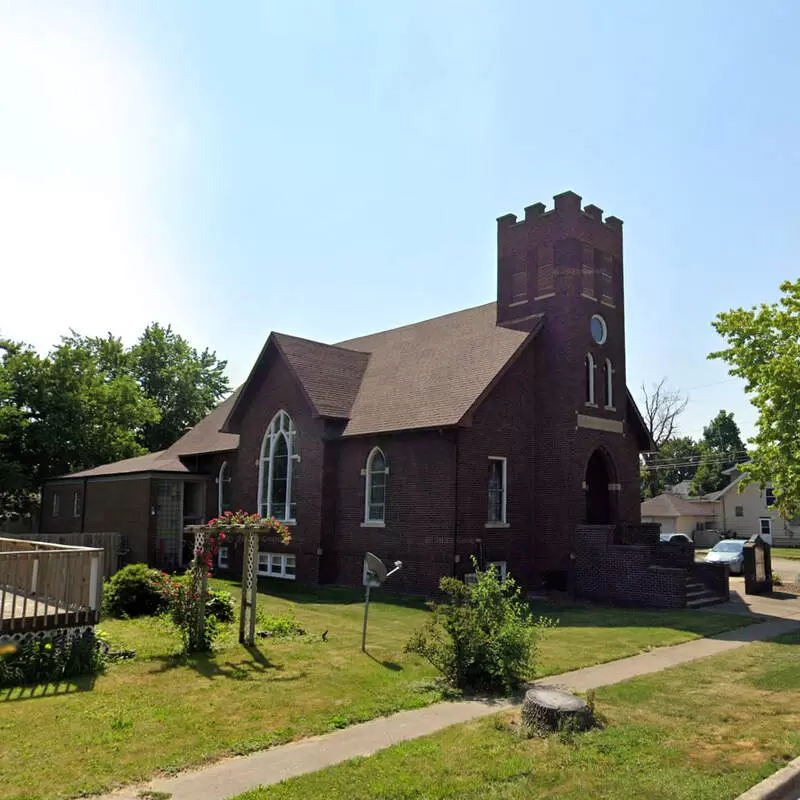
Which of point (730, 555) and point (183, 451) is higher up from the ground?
point (183, 451)

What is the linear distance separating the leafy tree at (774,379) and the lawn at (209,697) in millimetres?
9886

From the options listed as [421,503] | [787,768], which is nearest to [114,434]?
[421,503]

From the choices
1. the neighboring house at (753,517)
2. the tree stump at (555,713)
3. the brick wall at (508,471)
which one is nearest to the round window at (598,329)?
the brick wall at (508,471)

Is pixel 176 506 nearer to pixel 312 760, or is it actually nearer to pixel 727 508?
pixel 312 760

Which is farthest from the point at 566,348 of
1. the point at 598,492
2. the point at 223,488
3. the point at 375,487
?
the point at 223,488

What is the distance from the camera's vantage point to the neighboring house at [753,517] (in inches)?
2391

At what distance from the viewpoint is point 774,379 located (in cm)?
2217

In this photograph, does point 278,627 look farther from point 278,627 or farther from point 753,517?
point 753,517

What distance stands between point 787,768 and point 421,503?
532 inches

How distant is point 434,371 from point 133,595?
1103 cm

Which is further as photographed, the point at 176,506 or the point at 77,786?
the point at 176,506

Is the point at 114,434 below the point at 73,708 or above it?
above

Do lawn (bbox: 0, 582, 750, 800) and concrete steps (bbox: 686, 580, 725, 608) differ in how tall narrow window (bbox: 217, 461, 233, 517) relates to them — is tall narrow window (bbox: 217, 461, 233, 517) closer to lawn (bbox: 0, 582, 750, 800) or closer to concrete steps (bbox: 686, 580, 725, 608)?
lawn (bbox: 0, 582, 750, 800)

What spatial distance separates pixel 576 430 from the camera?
70.7 feet
